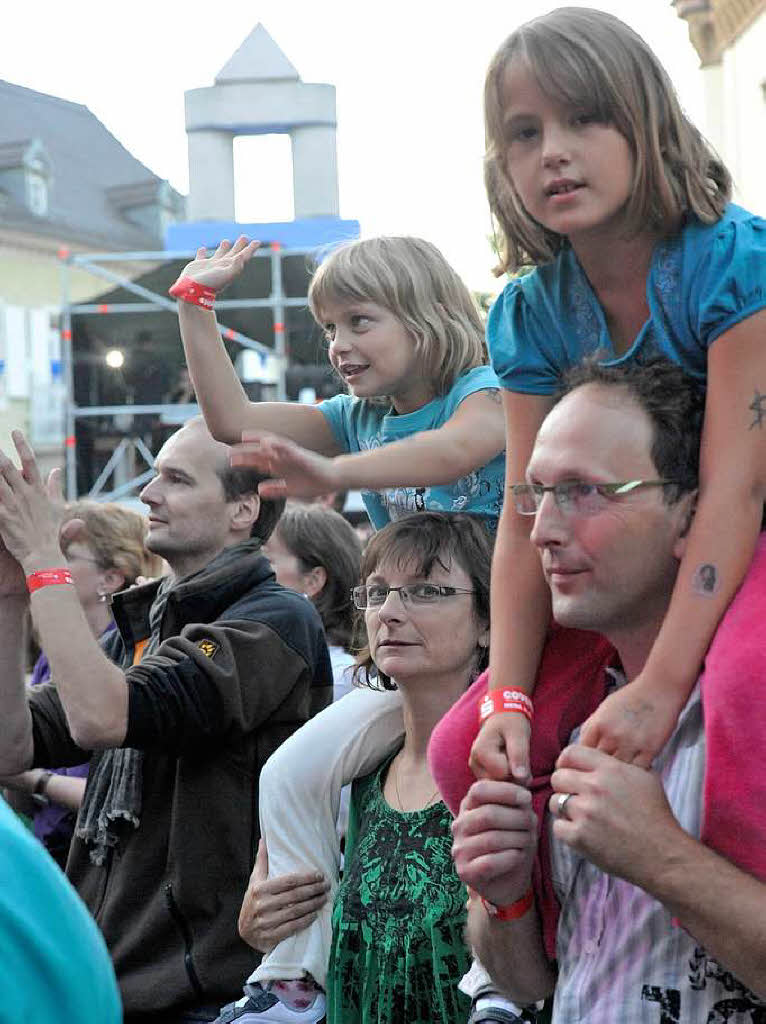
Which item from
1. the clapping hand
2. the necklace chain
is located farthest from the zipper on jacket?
the clapping hand

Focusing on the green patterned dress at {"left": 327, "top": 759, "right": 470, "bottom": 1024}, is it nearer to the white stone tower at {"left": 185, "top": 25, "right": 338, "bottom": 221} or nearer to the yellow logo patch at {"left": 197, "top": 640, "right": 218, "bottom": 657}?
the yellow logo patch at {"left": 197, "top": 640, "right": 218, "bottom": 657}

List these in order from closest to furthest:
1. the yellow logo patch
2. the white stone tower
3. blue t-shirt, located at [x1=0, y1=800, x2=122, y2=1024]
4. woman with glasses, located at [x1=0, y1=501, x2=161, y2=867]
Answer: blue t-shirt, located at [x1=0, y1=800, x2=122, y2=1024], the yellow logo patch, woman with glasses, located at [x1=0, y1=501, x2=161, y2=867], the white stone tower

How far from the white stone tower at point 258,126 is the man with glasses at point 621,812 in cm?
2335

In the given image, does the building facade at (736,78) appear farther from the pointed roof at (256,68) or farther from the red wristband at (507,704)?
the red wristband at (507,704)

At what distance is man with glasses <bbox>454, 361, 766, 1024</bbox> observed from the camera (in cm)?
193

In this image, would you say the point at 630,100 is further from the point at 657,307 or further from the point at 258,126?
the point at 258,126

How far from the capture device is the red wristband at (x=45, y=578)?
3266mm

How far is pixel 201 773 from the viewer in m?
3.42

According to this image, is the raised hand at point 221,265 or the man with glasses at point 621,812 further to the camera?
the raised hand at point 221,265

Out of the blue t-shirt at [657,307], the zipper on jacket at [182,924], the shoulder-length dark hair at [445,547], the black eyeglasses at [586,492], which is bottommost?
the zipper on jacket at [182,924]

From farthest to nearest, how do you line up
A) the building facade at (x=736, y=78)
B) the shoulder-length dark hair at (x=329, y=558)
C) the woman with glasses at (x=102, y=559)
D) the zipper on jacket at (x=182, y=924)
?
the building facade at (x=736, y=78) → the woman with glasses at (x=102, y=559) → the shoulder-length dark hair at (x=329, y=558) → the zipper on jacket at (x=182, y=924)

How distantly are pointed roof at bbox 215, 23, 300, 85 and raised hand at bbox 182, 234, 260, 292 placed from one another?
23.5 meters

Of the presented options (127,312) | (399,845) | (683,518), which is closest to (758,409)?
(683,518)

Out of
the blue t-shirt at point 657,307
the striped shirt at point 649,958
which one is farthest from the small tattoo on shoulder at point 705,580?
the blue t-shirt at point 657,307
